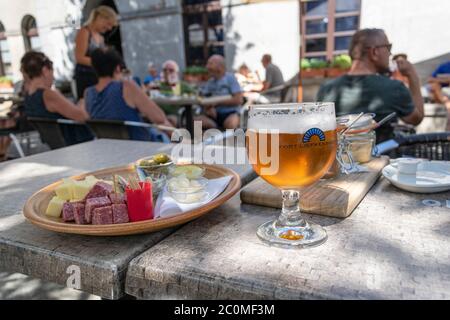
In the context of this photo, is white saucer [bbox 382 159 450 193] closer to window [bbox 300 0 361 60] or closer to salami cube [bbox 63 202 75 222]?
salami cube [bbox 63 202 75 222]

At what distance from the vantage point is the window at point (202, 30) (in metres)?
10.1

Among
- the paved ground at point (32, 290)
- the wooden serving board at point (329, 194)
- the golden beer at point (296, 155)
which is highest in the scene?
the golden beer at point (296, 155)

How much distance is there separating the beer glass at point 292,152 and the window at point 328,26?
26.8 ft

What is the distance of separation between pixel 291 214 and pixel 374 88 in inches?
78.4

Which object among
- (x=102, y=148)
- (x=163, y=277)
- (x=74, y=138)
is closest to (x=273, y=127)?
(x=163, y=277)

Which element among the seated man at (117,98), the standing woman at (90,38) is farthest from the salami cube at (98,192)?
the standing woman at (90,38)

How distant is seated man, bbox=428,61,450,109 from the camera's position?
4.60 metres

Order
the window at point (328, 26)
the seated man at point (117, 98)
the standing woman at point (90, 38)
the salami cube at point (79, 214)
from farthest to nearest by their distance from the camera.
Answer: the window at point (328, 26) < the standing woman at point (90, 38) < the seated man at point (117, 98) < the salami cube at point (79, 214)

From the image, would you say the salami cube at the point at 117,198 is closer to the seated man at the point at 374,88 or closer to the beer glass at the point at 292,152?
the beer glass at the point at 292,152

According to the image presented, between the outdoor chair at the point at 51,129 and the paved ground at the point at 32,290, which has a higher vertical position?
the outdoor chair at the point at 51,129

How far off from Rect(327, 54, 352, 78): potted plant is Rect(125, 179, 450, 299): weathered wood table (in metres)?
7.04

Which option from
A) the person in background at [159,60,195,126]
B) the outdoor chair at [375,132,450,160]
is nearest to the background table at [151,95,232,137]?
the person in background at [159,60,195,126]
